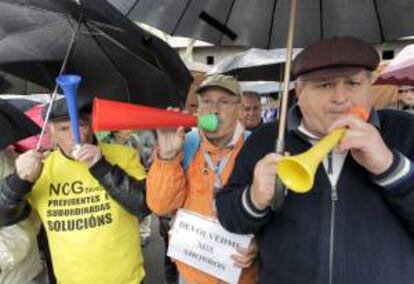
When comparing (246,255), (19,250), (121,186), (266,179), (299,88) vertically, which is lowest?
(19,250)

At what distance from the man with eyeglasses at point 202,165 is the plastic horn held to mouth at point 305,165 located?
1.00 meters

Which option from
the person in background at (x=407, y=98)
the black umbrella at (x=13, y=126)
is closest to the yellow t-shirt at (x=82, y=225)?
the black umbrella at (x=13, y=126)

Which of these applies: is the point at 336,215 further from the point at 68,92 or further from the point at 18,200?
the point at 18,200

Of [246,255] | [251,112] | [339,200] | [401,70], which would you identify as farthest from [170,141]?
[401,70]

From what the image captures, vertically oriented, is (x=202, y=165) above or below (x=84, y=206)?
above

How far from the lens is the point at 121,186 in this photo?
2.85 metres

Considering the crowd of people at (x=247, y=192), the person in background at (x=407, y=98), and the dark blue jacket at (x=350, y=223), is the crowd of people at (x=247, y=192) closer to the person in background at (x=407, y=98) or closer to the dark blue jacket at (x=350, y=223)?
the dark blue jacket at (x=350, y=223)

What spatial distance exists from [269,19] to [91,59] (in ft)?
3.57

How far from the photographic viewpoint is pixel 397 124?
2.00 meters

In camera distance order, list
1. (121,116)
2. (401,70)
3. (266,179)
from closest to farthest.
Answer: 1. (266,179)
2. (121,116)
3. (401,70)

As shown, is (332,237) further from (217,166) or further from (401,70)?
(401,70)

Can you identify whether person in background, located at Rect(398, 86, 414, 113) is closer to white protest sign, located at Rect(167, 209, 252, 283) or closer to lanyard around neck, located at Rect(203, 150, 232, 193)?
lanyard around neck, located at Rect(203, 150, 232, 193)

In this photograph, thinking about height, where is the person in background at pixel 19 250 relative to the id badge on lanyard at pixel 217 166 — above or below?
below

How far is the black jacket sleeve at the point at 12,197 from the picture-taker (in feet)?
9.01
